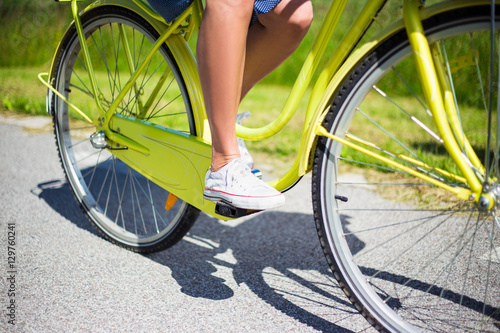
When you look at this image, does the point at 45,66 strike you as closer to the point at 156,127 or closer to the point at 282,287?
the point at 156,127

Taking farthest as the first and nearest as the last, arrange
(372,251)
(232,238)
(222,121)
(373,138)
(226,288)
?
(373,138) → (232,238) → (372,251) → (226,288) → (222,121)

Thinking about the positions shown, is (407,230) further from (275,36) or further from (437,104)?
(275,36)

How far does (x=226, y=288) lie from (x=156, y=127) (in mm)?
723

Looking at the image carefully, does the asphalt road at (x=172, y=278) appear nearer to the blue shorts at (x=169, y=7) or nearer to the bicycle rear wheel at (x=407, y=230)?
the bicycle rear wheel at (x=407, y=230)

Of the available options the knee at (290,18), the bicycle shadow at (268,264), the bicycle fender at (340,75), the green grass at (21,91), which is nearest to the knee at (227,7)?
the knee at (290,18)

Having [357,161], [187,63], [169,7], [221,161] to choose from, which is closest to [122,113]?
[187,63]

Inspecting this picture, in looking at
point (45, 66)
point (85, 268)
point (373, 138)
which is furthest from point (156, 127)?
point (45, 66)

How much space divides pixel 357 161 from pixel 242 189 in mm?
814

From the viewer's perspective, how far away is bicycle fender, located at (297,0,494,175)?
1.25 m

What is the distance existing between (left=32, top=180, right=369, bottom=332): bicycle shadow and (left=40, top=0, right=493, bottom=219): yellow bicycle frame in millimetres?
339

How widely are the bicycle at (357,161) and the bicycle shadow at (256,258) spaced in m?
0.16

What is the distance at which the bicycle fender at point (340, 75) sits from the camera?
4.09 ft

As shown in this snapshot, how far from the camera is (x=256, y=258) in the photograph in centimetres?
216

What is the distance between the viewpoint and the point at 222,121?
1594mm
